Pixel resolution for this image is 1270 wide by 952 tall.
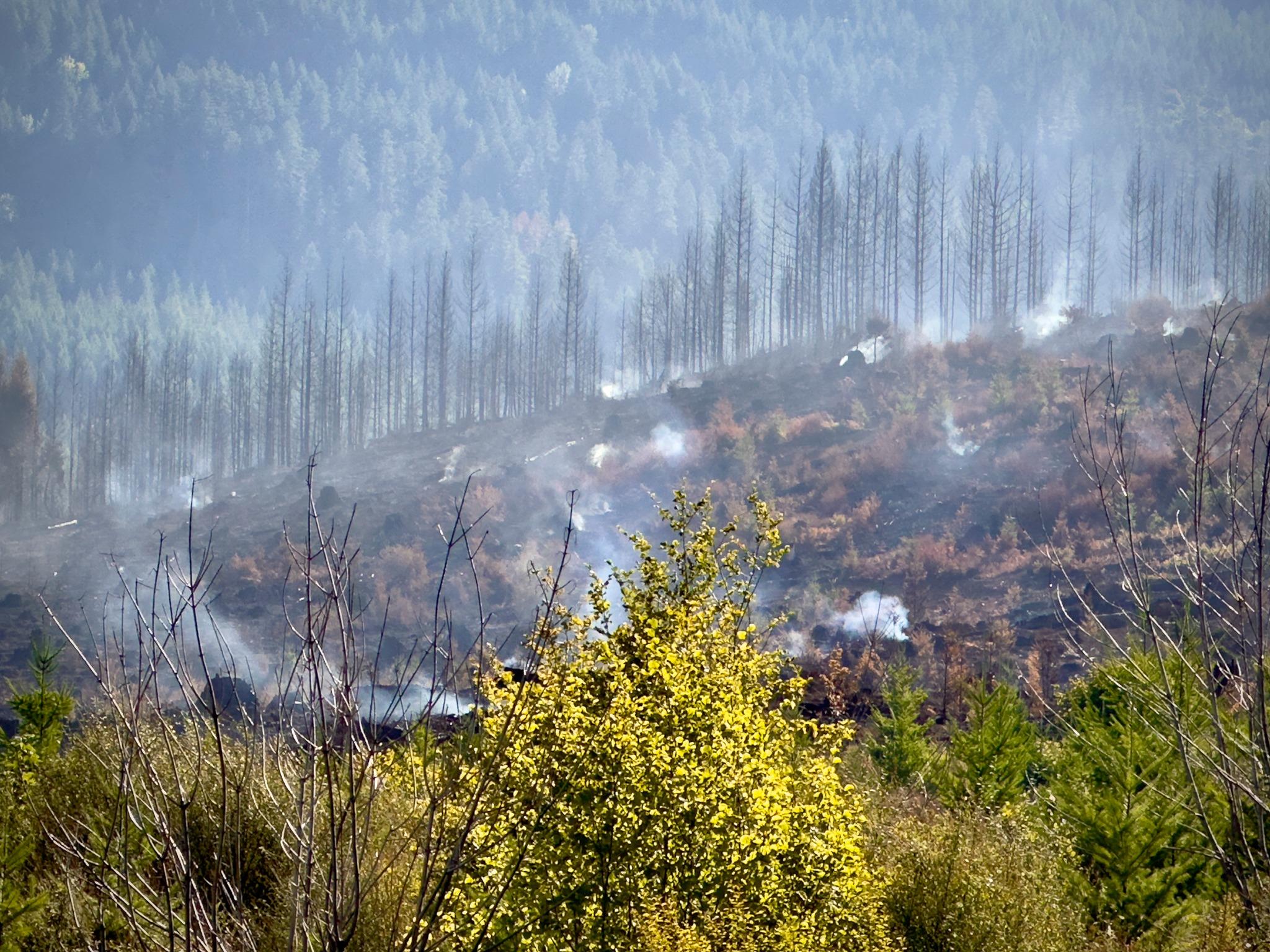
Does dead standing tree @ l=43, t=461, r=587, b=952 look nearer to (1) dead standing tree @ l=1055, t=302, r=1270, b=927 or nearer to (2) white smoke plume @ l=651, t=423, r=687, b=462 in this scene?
(1) dead standing tree @ l=1055, t=302, r=1270, b=927

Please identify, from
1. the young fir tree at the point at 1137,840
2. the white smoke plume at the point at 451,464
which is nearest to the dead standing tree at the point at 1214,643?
the young fir tree at the point at 1137,840

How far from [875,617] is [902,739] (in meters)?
13.5

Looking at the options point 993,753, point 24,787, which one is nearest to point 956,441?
point 993,753

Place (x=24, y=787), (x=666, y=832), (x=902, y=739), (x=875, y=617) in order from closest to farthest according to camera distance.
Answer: (x=666, y=832), (x=24, y=787), (x=902, y=739), (x=875, y=617)

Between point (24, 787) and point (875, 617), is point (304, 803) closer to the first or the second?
point (24, 787)

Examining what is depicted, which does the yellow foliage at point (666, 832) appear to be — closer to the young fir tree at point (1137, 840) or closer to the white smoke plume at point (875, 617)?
the young fir tree at point (1137, 840)

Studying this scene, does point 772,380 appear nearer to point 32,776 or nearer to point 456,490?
point 456,490

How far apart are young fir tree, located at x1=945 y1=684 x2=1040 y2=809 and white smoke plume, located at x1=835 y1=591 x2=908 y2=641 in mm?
12248

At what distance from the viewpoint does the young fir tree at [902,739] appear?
17703 millimetres

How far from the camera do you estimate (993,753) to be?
15766 mm

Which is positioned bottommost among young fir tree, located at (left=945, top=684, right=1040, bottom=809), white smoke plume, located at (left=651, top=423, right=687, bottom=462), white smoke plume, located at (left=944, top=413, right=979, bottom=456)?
white smoke plume, located at (left=651, top=423, right=687, bottom=462)

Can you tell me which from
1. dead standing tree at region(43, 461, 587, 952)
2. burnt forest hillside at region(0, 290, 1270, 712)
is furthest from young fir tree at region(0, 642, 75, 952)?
burnt forest hillside at region(0, 290, 1270, 712)

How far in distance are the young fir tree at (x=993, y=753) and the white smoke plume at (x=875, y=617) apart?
1225 centimetres

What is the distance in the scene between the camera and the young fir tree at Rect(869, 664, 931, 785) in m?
17.7
